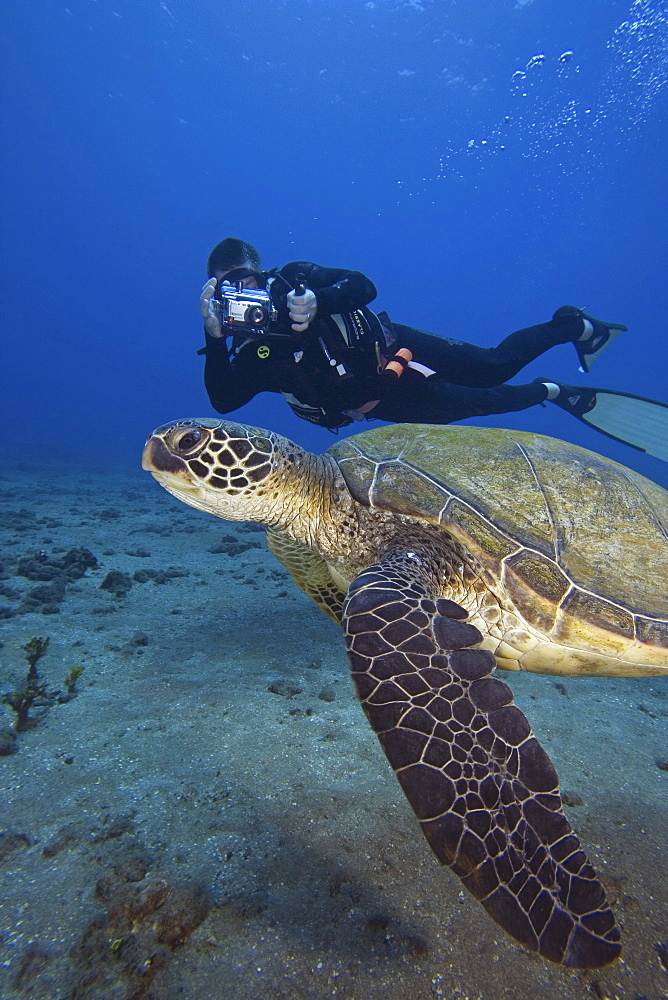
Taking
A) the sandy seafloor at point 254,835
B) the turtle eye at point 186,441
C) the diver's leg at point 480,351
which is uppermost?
the diver's leg at point 480,351

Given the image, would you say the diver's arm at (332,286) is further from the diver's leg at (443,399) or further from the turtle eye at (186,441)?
the turtle eye at (186,441)

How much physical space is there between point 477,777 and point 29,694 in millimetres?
2587

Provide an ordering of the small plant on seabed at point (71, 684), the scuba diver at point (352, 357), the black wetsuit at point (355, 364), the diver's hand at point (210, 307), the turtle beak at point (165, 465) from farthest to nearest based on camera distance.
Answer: the black wetsuit at point (355, 364)
the scuba diver at point (352, 357)
the diver's hand at point (210, 307)
the turtle beak at point (165, 465)
the small plant on seabed at point (71, 684)

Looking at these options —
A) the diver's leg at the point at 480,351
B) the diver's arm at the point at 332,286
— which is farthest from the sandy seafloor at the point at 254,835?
the diver's leg at the point at 480,351

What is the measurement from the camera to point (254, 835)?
5.81 ft

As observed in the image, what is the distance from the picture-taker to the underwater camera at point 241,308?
12.9 feet

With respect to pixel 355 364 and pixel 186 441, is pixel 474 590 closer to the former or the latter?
pixel 186 441

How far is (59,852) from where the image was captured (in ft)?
5.46

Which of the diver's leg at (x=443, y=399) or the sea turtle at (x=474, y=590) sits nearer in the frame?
the sea turtle at (x=474, y=590)

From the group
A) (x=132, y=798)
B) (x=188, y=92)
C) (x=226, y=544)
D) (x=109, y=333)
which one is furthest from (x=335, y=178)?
(x=132, y=798)

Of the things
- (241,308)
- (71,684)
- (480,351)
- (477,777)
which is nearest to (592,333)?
(480,351)

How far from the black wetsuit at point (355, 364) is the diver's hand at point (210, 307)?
0.27 metres

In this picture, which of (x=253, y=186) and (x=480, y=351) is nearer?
(x=480, y=351)

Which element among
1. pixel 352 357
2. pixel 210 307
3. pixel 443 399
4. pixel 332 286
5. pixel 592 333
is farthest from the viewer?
pixel 592 333
